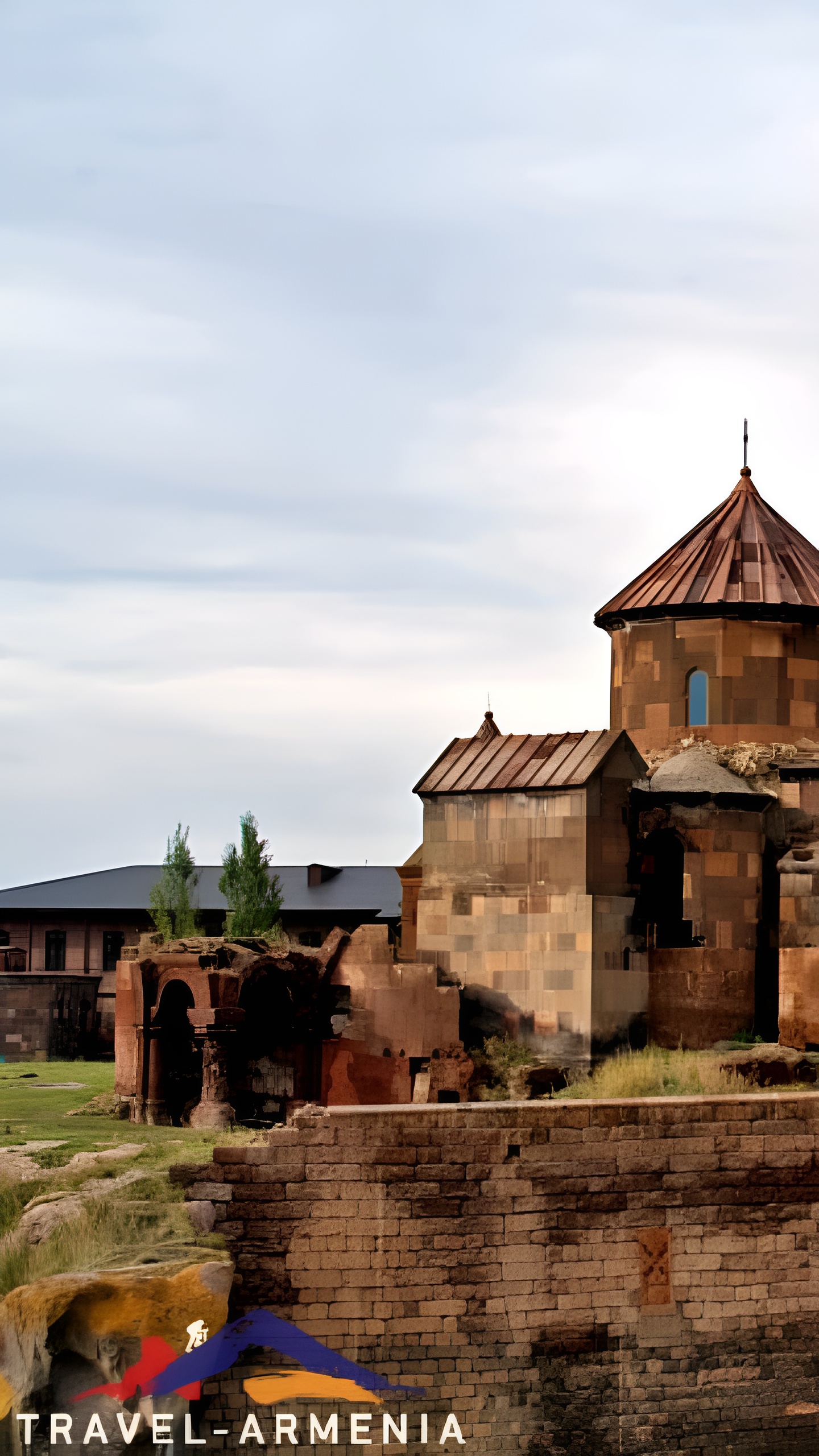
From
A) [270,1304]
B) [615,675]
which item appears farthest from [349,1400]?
[615,675]

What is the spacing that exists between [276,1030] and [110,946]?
29821mm

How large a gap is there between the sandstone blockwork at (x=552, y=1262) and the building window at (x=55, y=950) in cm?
3899

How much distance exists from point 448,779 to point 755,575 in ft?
21.2

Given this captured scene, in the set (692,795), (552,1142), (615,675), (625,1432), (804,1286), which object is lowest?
(625,1432)

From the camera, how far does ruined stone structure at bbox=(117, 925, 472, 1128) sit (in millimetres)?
21938

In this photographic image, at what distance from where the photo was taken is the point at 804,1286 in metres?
15.9

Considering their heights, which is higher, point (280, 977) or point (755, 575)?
point (755, 575)

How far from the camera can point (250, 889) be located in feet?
169

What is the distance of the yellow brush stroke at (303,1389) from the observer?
14703 mm

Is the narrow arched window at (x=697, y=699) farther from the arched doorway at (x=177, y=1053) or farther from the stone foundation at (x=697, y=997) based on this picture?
the arched doorway at (x=177, y=1053)

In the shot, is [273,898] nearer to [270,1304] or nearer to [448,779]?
[448,779]

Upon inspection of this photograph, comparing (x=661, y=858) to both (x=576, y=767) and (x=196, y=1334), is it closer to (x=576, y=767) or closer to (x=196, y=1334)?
(x=576, y=767)

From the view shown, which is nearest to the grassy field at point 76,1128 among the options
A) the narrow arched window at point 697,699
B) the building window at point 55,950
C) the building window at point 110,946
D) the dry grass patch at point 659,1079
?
the dry grass patch at point 659,1079

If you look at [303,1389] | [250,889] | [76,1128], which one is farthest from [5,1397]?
[250,889]
